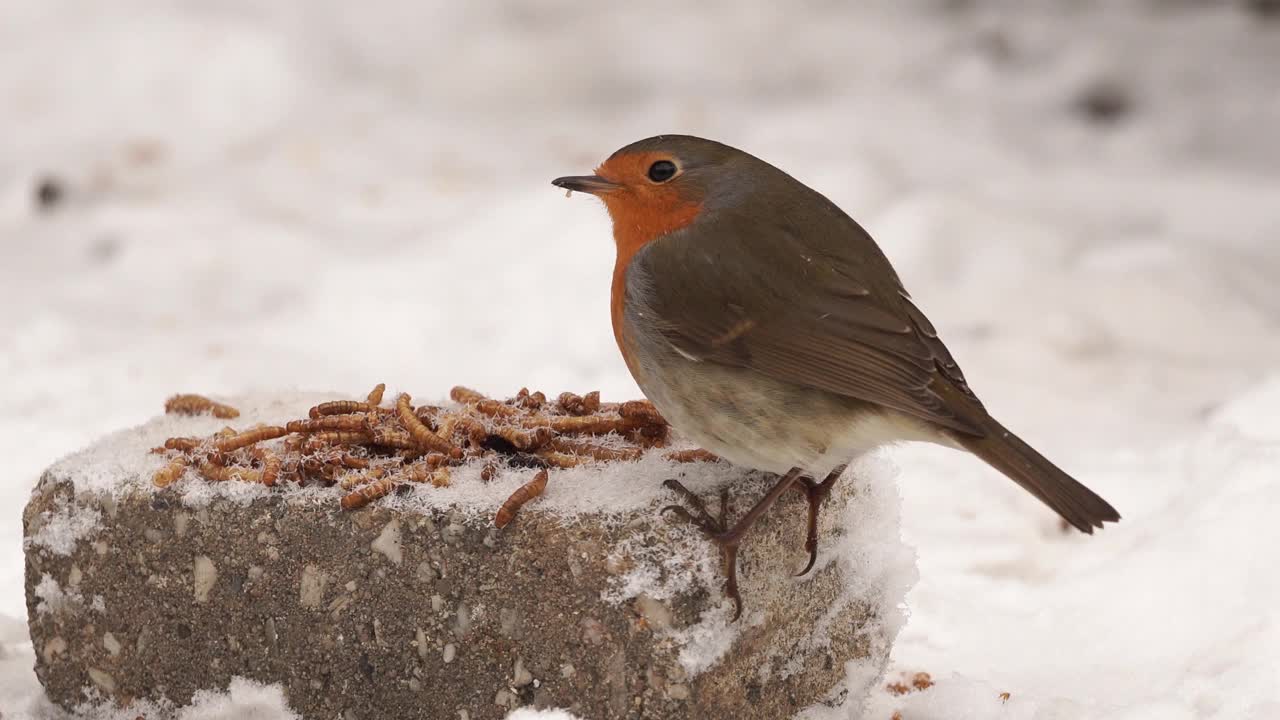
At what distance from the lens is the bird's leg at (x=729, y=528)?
Answer: 8.59 ft

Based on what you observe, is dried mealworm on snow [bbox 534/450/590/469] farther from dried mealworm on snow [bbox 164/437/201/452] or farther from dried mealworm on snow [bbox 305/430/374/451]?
dried mealworm on snow [bbox 164/437/201/452]

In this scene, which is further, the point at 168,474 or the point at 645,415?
the point at 645,415

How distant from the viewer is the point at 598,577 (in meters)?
2.57

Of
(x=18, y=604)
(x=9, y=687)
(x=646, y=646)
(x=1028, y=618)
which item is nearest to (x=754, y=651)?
(x=646, y=646)

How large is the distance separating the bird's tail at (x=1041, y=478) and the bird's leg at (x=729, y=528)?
1.15 feet

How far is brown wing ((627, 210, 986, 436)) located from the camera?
2.68m

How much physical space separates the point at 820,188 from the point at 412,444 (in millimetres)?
4048

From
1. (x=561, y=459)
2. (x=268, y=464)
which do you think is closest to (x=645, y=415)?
(x=561, y=459)

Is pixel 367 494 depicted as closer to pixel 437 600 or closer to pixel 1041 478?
pixel 437 600

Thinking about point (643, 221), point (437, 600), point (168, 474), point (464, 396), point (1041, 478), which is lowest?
point (437, 600)

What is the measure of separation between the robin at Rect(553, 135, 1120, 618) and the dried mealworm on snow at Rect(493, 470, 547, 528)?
0.25 metres

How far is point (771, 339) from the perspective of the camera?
2.72 m

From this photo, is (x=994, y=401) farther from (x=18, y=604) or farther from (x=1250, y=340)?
(x=18, y=604)

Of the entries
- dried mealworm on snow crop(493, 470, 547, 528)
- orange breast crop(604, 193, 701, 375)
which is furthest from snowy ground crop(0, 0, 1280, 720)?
orange breast crop(604, 193, 701, 375)
